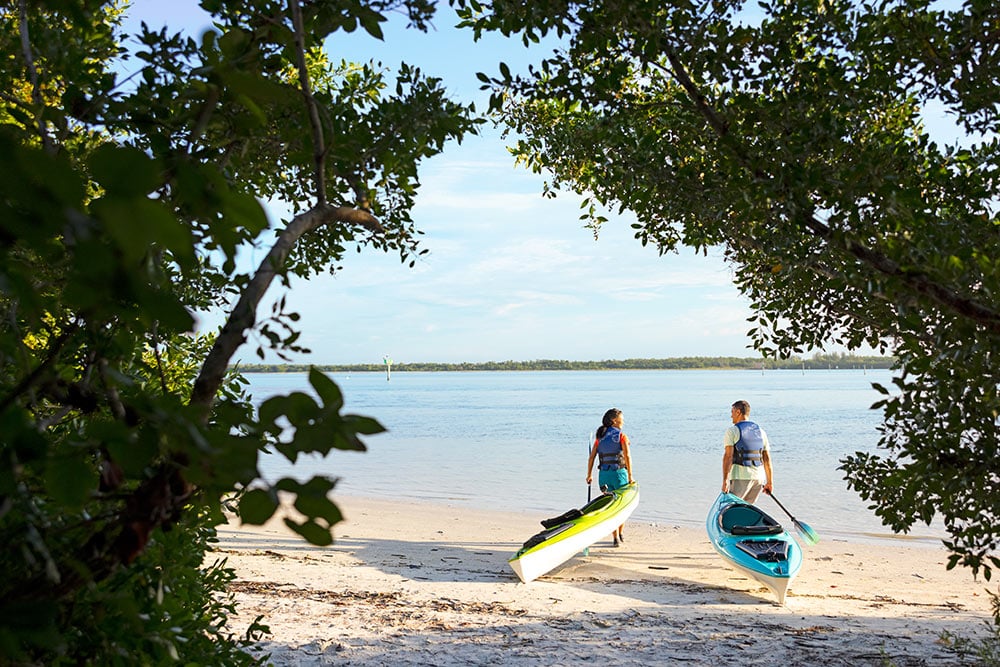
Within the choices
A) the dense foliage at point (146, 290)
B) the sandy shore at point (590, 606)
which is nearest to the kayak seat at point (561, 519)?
the sandy shore at point (590, 606)

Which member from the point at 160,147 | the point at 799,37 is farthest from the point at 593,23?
the point at 160,147

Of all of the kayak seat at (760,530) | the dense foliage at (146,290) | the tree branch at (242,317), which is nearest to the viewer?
the dense foliage at (146,290)

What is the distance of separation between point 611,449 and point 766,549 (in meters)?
3.17

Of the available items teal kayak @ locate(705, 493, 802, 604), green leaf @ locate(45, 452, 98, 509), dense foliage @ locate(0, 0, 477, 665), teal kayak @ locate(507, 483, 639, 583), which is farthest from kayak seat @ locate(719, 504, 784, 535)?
green leaf @ locate(45, 452, 98, 509)

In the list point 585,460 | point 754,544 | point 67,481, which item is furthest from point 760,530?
point 585,460

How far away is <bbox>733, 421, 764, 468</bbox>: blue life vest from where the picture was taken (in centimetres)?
1109

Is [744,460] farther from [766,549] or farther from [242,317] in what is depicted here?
[242,317]

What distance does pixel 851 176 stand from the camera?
355cm

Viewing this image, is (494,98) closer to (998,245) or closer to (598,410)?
(998,245)

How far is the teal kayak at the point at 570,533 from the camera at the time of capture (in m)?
9.69

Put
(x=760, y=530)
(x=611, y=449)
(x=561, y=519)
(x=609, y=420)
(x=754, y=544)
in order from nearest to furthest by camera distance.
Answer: (x=754, y=544), (x=760, y=530), (x=561, y=519), (x=609, y=420), (x=611, y=449)

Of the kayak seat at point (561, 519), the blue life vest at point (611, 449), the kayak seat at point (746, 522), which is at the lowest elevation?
the kayak seat at point (561, 519)

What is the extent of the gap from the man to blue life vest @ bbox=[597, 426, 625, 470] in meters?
1.57

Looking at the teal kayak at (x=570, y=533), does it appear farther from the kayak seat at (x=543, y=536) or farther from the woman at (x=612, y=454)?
the woman at (x=612, y=454)
